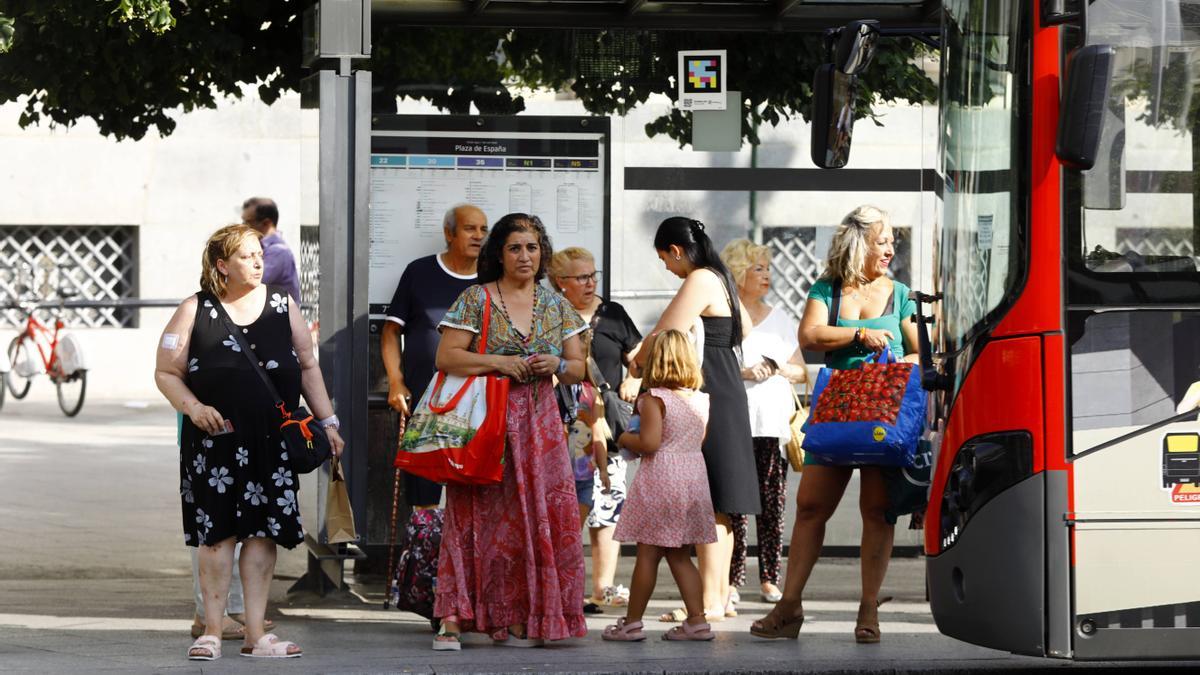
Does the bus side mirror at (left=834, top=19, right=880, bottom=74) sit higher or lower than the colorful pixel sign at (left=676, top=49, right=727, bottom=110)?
lower

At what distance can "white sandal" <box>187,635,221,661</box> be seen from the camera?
287 inches

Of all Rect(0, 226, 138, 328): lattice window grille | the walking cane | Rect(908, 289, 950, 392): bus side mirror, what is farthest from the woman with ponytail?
Rect(0, 226, 138, 328): lattice window grille

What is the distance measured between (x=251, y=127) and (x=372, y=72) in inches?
560

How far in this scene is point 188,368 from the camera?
24.1ft

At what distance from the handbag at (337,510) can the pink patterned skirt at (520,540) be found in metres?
0.40

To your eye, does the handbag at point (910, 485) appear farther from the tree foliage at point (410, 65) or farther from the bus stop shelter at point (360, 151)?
the tree foliage at point (410, 65)

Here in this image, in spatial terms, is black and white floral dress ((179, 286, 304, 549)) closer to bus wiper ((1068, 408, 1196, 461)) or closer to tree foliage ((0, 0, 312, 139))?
tree foliage ((0, 0, 312, 139))

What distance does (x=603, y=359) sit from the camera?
9.03 m

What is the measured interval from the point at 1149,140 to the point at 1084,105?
1.17 feet

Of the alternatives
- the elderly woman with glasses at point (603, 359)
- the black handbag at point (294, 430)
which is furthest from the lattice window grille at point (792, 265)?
the black handbag at point (294, 430)

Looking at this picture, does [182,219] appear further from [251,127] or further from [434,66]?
[434,66]

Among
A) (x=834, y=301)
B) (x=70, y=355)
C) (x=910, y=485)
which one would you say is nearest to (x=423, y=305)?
(x=834, y=301)

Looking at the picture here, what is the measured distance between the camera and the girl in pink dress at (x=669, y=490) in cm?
787

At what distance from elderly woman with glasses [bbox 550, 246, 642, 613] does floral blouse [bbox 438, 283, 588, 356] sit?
1.15 meters
